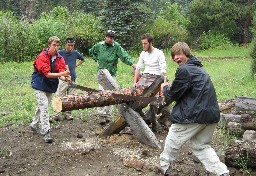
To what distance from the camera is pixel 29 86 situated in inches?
575

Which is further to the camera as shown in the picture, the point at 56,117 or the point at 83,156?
the point at 56,117

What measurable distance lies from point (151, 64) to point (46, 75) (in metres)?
2.01

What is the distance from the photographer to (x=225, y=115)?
8234 mm

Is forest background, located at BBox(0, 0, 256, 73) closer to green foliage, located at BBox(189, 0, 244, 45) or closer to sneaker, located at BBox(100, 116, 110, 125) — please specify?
green foliage, located at BBox(189, 0, 244, 45)

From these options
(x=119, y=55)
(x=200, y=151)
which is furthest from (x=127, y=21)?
(x=200, y=151)

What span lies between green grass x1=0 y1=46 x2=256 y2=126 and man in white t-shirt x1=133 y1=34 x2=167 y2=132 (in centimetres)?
234

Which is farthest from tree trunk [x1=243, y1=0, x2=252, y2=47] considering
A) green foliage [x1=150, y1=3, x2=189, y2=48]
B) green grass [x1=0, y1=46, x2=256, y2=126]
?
green grass [x1=0, y1=46, x2=256, y2=126]

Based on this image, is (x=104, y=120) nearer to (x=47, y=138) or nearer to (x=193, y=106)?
(x=47, y=138)

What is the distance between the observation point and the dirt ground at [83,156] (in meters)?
6.26

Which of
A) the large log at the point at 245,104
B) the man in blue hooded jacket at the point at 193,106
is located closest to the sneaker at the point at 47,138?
the man in blue hooded jacket at the point at 193,106

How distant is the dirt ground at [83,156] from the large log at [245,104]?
127 centimetres

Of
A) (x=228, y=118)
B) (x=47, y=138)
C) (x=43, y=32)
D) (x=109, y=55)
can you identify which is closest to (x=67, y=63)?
(x=109, y=55)

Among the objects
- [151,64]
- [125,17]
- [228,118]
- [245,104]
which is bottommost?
[228,118]

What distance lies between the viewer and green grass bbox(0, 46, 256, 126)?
10.3 m
